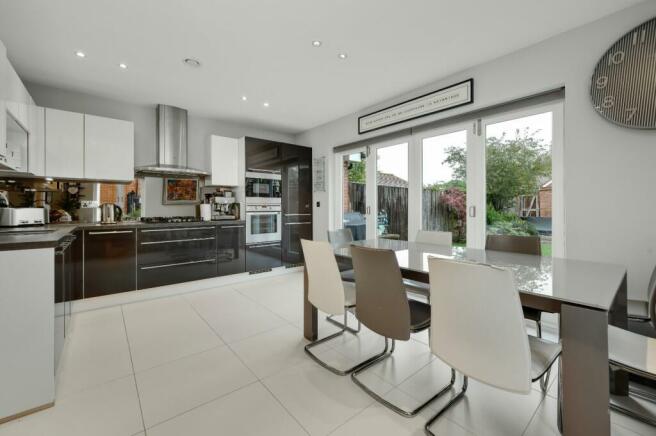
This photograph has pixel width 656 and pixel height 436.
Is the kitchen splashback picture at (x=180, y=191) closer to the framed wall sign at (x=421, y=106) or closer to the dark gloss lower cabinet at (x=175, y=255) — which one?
the dark gloss lower cabinet at (x=175, y=255)

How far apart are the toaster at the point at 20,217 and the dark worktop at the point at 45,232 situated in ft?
0.25

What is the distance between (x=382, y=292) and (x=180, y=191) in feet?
12.6

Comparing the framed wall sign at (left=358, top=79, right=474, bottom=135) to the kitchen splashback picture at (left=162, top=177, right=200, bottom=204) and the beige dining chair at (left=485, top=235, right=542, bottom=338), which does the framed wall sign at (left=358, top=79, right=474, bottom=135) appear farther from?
the kitchen splashback picture at (left=162, top=177, right=200, bottom=204)

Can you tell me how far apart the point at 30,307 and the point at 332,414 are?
1.75 meters

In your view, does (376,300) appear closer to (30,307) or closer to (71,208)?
(30,307)

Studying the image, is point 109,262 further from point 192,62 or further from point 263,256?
point 192,62

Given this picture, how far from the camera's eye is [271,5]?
2.05m

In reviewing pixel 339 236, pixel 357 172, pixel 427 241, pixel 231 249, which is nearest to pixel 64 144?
pixel 231 249

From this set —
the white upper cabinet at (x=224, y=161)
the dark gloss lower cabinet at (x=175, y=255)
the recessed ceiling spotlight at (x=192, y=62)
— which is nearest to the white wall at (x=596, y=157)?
the recessed ceiling spotlight at (x=192, y=62)

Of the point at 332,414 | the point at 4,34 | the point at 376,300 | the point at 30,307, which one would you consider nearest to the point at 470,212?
the point at 376,300

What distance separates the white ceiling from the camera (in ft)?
6.84

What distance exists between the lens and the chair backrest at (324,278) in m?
1.90

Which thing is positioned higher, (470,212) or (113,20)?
(113,20)

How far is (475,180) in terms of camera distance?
3064mm
